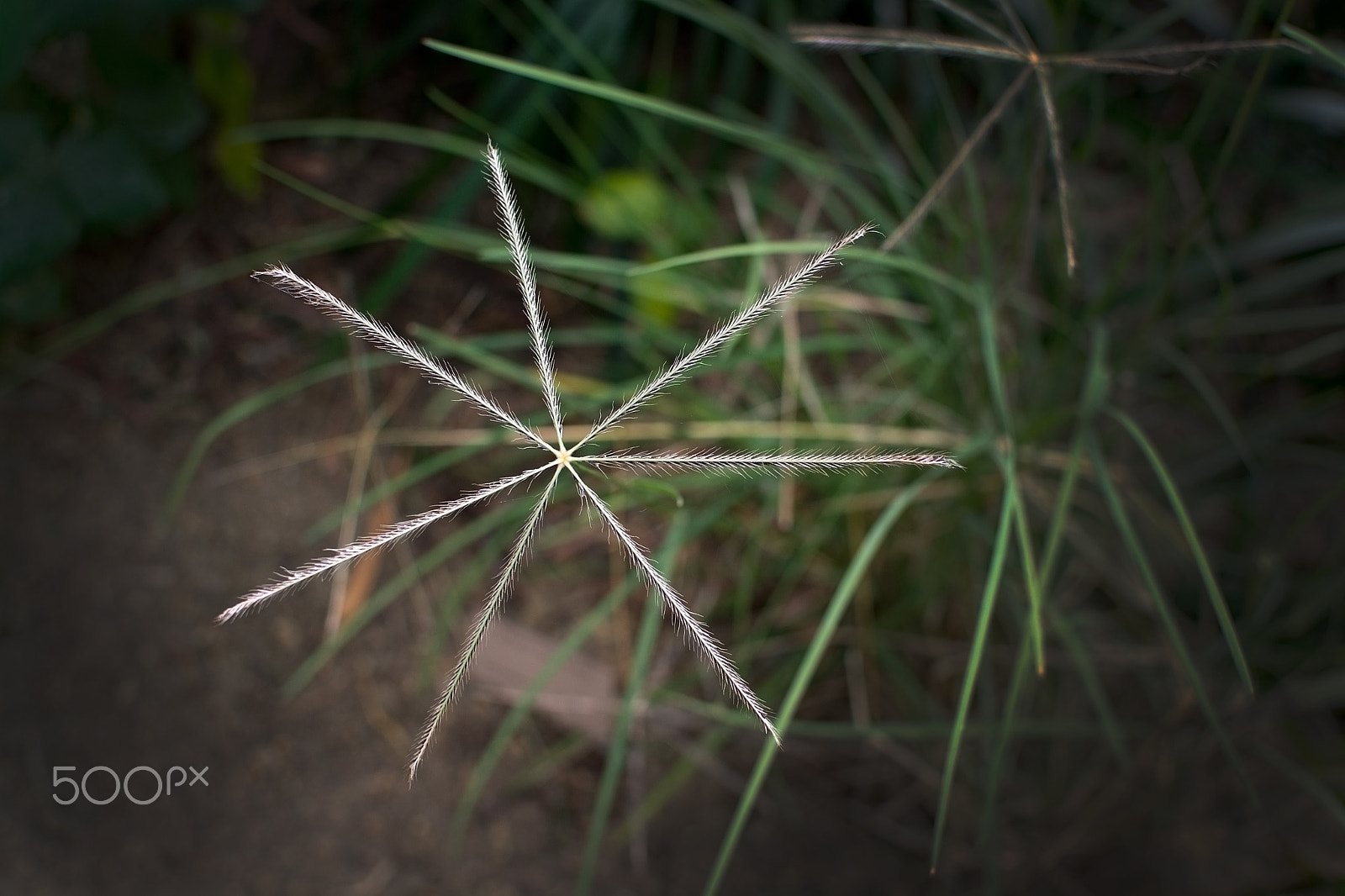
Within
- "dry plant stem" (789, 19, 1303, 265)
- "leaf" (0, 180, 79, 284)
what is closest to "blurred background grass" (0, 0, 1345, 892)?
"leaf" (0, 180, 79, 284)

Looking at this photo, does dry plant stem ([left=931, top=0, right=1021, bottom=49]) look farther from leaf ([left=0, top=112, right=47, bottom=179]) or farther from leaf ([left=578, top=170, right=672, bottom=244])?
leaf ([left=0, top=112, right=47, bottom=179])

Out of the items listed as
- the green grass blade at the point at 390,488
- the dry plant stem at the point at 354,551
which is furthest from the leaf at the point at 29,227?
the dry plant stem at the point at 354,551

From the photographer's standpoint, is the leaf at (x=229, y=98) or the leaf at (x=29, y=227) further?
the leaf at (x=229, y=98)

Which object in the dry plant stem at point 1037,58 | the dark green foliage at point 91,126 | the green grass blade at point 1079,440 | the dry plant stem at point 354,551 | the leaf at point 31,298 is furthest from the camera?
the leaf at point 31,298

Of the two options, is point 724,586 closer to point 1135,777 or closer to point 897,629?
point 897,629

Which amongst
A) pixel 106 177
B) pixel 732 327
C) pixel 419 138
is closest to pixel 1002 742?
pixel 732 327

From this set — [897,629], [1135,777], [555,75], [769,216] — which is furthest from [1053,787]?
[555,75]

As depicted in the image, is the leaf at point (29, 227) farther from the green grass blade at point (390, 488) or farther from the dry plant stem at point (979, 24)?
the dry plant stem at point (979, 24)

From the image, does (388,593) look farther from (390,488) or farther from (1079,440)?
(1079,440)
